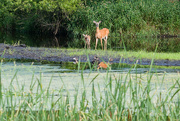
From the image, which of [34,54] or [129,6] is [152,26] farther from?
[34,54]

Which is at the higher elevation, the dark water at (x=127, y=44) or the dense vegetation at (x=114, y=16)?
the dense vegetation at (x=114, y=16)

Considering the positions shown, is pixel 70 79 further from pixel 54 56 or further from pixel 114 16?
pixel 114 16

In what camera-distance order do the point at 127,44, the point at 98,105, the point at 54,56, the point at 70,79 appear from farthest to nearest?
the point at 127,44, the point at 54,56, the point at 70,79, the point at 98,105

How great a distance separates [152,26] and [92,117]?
2677 centimetres

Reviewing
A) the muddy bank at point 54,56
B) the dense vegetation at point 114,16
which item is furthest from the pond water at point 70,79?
the dense vegetation at point 114,16

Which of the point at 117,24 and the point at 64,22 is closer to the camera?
the point at 117,24

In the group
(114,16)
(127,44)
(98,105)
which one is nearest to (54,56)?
(127,44)

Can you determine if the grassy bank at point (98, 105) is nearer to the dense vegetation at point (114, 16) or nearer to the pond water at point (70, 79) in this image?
the pond water at point (70, 79)

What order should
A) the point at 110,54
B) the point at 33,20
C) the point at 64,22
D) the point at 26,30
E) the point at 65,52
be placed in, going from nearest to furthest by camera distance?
the point at 110,54 < the point at 65,52 < the point at 64,22 < the point at 33,20 < the point at 26,30

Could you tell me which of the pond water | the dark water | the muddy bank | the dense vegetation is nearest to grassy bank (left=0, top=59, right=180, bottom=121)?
the pond water

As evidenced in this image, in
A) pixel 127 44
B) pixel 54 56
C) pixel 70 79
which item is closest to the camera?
pixel 70 79

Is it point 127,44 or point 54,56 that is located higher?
point 127,44

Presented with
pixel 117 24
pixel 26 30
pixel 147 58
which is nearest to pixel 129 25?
pixel 117 24

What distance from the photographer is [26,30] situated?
39.6m
